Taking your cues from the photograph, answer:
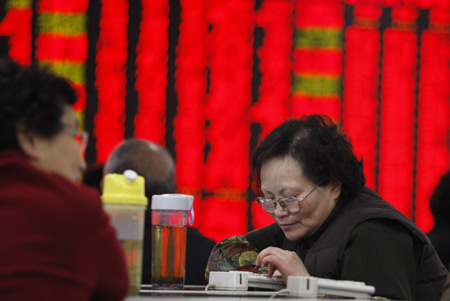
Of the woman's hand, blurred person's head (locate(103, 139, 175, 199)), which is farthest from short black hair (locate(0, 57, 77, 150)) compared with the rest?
blurred person's head (locate(103, 139, 175, 199))

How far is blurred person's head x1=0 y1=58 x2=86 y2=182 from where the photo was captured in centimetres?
82

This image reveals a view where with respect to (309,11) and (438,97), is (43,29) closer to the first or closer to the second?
(309,11)

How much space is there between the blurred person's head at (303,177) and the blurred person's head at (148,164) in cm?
50

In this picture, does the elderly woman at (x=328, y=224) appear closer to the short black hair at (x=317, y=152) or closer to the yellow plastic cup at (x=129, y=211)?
the short black hair at (x=317, y=152)

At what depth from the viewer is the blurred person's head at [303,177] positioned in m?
1.61

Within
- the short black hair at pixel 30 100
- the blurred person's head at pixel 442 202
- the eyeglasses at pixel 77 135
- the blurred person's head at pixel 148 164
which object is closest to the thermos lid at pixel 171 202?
the eyeglasses at pixel 77 135

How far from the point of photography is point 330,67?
3332mm

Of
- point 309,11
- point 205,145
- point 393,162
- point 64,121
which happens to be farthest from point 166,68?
point 64,121

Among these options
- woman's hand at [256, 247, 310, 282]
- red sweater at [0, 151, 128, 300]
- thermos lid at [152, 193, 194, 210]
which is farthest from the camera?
woman's hand at [256, 247, 310, 282]

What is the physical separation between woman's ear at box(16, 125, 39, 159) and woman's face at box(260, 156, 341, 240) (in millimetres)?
852

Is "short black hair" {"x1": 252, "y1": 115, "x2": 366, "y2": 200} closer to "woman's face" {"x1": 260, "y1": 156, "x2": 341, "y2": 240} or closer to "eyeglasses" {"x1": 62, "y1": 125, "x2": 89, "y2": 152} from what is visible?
"woman's face" {"x1": 260, "y1": 156, "x2": 341, "y2": 240}

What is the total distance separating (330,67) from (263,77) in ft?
1.07

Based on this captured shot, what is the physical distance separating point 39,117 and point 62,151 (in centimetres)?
6

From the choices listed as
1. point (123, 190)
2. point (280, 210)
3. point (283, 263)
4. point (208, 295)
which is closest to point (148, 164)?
point (280, 210)
